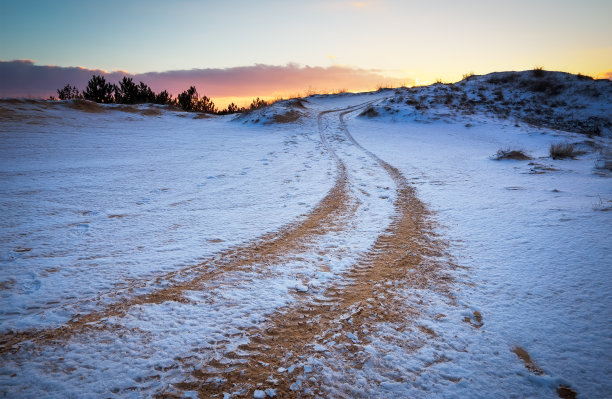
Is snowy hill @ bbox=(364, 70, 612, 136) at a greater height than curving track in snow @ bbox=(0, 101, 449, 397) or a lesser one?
greater

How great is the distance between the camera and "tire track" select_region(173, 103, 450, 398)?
127 centimetres

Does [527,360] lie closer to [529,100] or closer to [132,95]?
[529,100]

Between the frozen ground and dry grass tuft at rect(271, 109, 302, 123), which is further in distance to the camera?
dry grass tuft at rect(271, 109, 302, 123)

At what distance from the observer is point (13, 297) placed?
65.6 inches

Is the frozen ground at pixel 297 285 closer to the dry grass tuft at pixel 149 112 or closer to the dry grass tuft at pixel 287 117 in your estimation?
the dry grass tuft at pixel 287 117

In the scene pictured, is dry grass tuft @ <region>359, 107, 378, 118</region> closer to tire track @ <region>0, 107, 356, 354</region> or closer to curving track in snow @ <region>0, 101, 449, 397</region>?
tire track @ <region>0, 107, 356, 354</region>

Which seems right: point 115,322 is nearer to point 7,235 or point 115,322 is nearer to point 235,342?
point 235,342

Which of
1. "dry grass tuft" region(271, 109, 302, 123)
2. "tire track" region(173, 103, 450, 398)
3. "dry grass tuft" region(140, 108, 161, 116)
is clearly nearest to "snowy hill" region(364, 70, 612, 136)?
"dry grass tuft" region(271, 109, 302, 123)

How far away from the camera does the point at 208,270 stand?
7.02 ft

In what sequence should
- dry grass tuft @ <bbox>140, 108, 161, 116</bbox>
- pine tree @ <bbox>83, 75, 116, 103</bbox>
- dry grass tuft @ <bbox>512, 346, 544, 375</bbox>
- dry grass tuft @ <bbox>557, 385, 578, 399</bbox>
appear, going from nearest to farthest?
dry grass tuft @ <bbox>557, 385, 578, 399</bbox> → dry grass tuft @ <bbox>512, 346, 544, 375</bbox> → dry grass tuft @ <bbox>140, 108, 161, 116</bbox> → pine tree @ <bbox>83, 75, 116, 103</bbox>

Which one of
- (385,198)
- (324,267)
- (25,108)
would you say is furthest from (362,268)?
(25,108)

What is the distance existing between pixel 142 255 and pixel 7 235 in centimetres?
129

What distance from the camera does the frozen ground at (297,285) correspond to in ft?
4.25

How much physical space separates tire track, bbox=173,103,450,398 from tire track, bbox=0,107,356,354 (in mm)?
612
